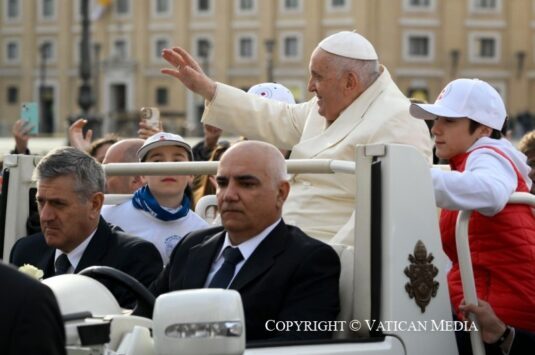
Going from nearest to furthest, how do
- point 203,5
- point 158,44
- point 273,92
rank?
point 273,92 < point 203,5 < point 158,44

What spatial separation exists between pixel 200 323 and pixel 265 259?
4.99ft

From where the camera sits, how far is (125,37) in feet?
339

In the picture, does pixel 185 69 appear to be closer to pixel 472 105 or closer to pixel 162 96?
pixel 472 105

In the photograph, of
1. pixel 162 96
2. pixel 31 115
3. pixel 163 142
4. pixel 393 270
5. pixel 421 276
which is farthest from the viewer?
pixel 162 96

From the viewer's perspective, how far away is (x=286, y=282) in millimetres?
4836

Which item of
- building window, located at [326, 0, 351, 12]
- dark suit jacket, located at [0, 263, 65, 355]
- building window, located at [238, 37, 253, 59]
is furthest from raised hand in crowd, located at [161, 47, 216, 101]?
building window, located at [238, 37, 253, 59]

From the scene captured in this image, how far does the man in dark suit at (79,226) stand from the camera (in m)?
5.28

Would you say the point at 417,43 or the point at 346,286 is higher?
the point at 346,286

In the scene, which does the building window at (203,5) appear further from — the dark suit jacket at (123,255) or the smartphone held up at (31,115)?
the dark suit jacket at (123,255)

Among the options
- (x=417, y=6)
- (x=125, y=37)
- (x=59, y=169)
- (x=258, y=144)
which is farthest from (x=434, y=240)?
(x=125, y=37)

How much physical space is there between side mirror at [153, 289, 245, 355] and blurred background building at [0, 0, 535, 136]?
272 feet

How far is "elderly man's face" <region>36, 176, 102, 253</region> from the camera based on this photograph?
530 centimetres

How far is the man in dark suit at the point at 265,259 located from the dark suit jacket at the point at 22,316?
167cm

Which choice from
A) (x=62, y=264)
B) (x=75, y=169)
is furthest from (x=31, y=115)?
(x=75, y=169)
